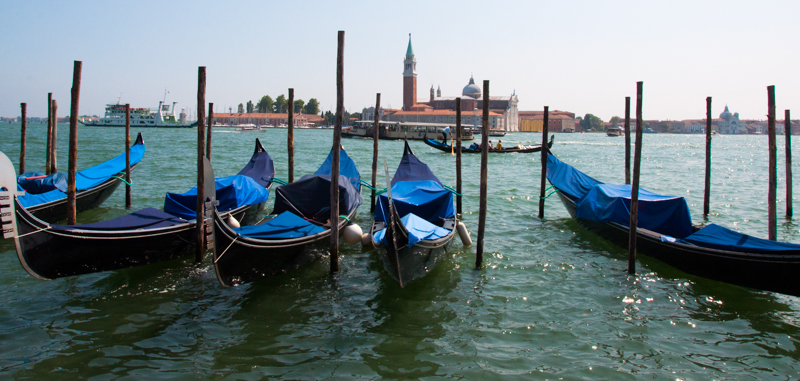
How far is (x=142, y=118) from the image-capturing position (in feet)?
203

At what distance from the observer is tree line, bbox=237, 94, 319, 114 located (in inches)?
3757

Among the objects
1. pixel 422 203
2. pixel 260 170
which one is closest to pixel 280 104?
pixel 260 170

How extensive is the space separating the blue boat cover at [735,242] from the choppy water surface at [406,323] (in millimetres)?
410

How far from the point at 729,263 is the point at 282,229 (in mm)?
4147

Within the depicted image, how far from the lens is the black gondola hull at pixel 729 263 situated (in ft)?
13.6

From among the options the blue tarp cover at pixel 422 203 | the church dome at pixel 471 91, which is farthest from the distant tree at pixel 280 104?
the blue tarp cover at pixel 422 203

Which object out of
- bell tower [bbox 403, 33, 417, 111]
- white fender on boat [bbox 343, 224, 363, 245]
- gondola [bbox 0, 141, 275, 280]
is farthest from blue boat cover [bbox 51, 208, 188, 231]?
bell tower [bbox 403, 33, 417, 111]

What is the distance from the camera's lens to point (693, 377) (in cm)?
327

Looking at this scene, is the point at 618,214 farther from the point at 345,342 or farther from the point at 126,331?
the point at 126,331

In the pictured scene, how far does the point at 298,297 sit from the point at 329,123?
96.8m

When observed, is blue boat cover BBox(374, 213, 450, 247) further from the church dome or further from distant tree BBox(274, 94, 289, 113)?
distant tree BBox(274, 94, 289, 113)

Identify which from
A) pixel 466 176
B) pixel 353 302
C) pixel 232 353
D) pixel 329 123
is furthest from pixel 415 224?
pixel 329 123

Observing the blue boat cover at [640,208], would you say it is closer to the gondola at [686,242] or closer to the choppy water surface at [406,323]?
the gondola at [686,242]

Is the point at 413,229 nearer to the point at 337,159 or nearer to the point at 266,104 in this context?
the point at 337,159
